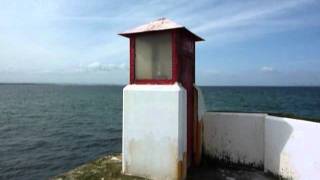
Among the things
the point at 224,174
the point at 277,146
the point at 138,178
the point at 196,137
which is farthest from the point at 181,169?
the point at 277,146

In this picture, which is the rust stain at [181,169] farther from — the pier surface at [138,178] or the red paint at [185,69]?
the red paint at [185,69]

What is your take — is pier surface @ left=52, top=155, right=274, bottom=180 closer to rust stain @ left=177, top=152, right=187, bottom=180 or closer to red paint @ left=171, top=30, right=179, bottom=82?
rust stain @ left=177, top=152, right=187, bottom=180

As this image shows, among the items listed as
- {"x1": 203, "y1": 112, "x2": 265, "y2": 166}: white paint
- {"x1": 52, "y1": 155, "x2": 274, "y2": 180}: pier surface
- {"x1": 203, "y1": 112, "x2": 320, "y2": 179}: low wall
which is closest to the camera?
{"x1": 203, "y1": 112, "x2": 320, "y2": 179}: low wall

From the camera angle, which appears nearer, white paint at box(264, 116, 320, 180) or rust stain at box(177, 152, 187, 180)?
white paint at box(264, 116, 320, 180)

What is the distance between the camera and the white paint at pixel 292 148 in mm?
5841

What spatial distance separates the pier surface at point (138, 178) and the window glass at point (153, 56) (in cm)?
252

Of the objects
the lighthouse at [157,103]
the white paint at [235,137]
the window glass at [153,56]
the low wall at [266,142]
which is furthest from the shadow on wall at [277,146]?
the window glass at [153,56]

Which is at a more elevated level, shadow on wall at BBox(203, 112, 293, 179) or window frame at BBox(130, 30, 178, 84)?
window frame at BBox(130, 30, 178, 84)

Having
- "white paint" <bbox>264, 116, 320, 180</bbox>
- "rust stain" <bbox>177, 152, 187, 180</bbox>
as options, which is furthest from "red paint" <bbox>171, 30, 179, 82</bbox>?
"white paint" <bbox>264, 116, 320, 180</bbox>

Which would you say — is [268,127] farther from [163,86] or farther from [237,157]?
[163,86]

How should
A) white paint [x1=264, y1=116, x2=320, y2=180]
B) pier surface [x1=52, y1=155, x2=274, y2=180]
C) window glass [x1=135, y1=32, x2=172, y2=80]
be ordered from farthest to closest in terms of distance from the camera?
1. pier surface [x1=52, y1=155, x2=274, y2=180]
2. window glass [x1=135, y1=32, x2=172, y2=80]
3. white paint [x1=264, y1=116, x2=320, y2=180]

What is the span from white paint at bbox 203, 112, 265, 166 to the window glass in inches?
93.4

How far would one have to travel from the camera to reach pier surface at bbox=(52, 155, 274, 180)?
7.01 m

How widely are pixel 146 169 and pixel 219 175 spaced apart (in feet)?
6.31
